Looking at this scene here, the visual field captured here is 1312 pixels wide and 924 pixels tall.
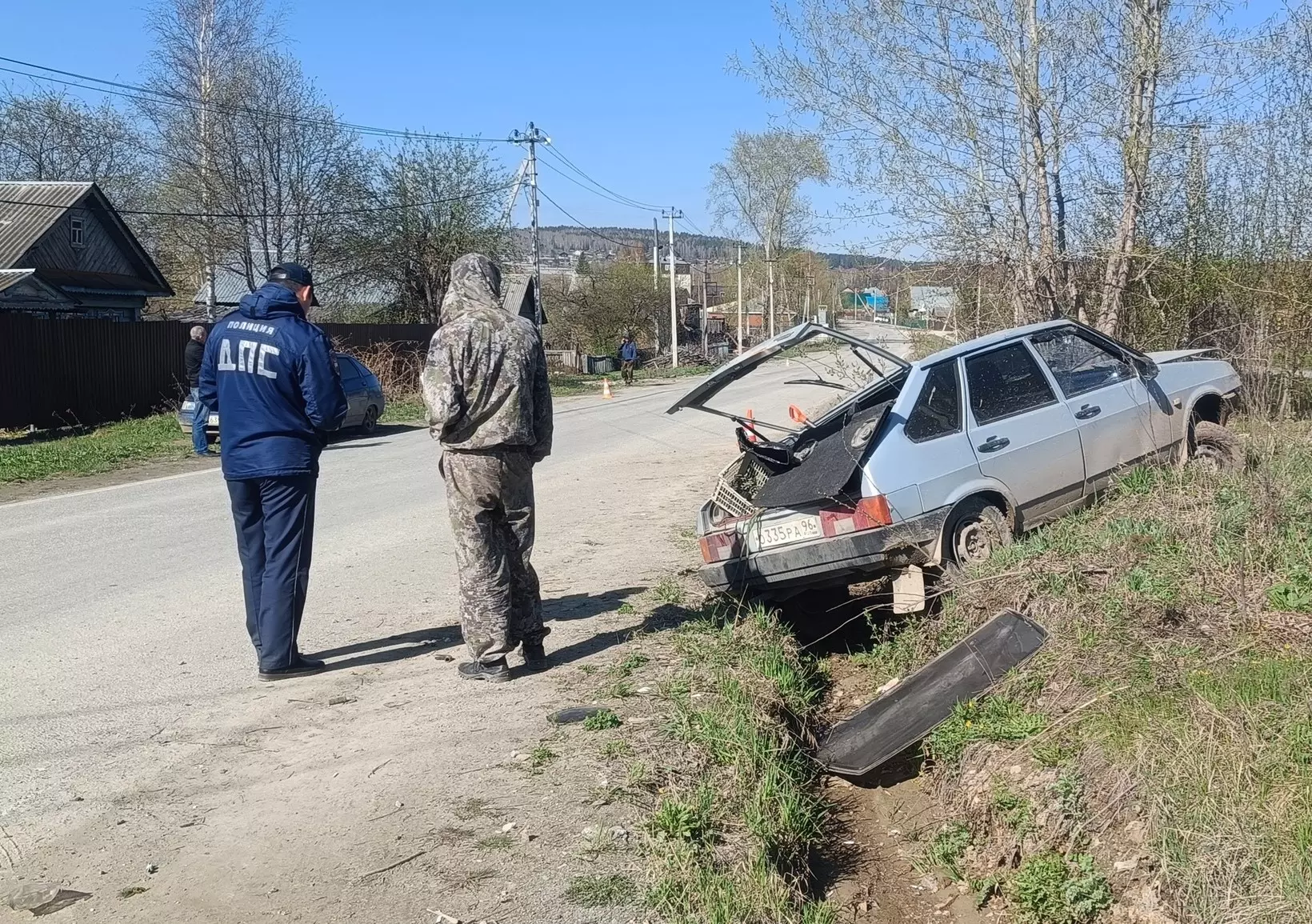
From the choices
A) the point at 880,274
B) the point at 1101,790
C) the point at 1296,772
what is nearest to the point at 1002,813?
the point at 1101,790

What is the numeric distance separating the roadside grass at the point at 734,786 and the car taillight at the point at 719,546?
1.69ft

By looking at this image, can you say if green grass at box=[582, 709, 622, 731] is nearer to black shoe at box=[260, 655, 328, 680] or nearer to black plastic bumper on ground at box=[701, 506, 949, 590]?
black shoe at box=[260, 655, 328, 680]

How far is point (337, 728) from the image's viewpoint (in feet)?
16.0

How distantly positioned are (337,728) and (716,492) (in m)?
2.97

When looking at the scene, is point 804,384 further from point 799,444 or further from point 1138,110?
point 1138,110

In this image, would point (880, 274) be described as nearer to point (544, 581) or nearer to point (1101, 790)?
point (544, 581)

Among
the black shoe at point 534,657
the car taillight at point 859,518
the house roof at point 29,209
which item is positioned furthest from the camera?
the house roof at point 29,209

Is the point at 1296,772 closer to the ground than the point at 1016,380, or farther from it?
closer to the ground

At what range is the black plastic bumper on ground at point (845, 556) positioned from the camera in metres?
6.20

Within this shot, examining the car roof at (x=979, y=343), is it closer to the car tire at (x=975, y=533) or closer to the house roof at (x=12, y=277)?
the car tire at (x=975, y=533)

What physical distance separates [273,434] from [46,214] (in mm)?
30036

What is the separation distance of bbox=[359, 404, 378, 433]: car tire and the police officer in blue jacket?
14.3 metres

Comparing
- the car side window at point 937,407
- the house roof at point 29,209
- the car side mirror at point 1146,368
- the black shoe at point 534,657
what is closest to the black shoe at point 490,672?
the black shoe at point 534,657

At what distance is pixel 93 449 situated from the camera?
55.5ft
